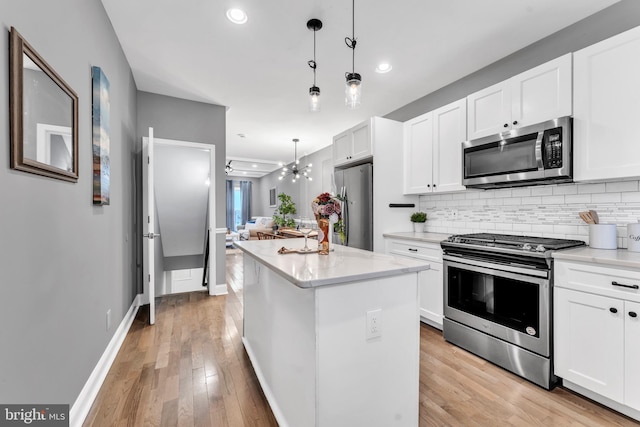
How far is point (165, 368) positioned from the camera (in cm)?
220

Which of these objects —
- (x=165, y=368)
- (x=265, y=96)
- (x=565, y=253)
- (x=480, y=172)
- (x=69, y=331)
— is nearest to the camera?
(x=69, y=331)

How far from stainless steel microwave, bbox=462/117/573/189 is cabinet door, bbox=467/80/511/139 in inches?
4.2

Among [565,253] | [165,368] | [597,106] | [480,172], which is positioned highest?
[597,106]

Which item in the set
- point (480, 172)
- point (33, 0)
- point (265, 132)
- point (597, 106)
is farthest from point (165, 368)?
point (265, 132)

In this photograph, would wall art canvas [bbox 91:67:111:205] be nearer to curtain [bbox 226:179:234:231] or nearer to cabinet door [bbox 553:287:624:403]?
cabinet door [bbox 553:287:624:403]

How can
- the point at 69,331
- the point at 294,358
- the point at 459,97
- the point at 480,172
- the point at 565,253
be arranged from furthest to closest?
the point at 459,97, the point at 480,172, the point at 565,253, the point at 69,331, the point at 294,358

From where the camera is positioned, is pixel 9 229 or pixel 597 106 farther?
pixel 597 106

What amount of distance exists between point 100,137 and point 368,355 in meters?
2.34

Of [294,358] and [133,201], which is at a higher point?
[133,201]

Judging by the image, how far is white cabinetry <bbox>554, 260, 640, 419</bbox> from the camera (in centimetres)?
163

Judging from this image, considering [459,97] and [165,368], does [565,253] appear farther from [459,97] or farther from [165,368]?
[165,368]

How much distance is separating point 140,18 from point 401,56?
2352mm

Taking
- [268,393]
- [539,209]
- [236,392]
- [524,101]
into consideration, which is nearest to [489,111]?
[524,101]

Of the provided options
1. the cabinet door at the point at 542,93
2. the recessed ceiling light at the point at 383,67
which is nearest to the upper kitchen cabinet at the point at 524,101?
the cabinet door at the point at 542,93
